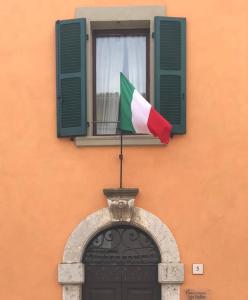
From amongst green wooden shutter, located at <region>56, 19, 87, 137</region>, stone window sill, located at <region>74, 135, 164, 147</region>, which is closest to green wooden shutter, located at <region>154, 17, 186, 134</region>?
stone window sill, located at <region>74, 135, 164, 147</region>

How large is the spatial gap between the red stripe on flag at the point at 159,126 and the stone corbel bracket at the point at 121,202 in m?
0.79

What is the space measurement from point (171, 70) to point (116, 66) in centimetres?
85

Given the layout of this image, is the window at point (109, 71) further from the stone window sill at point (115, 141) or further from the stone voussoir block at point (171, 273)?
the stone voussoir block at point (171, 273)

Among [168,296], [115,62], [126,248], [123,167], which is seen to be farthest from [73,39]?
[168,296]

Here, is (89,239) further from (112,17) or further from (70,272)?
(112,17)

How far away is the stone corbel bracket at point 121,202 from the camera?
9.98 metres

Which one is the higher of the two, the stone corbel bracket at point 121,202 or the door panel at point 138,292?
the stone corbel bracket at point 121,202

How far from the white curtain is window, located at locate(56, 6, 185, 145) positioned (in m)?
0.01

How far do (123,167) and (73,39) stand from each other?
1781 mm

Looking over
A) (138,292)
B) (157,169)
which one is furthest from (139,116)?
(138,292)

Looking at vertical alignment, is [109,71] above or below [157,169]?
above

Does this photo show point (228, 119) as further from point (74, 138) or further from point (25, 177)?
point (25, 177)

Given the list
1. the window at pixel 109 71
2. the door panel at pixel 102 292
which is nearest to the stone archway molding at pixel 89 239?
the door panel at pixel 102 292

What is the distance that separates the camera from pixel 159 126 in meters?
9.69
